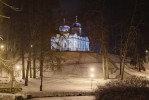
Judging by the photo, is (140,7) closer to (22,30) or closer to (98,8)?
(98,8)

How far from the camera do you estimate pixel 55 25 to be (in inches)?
1543

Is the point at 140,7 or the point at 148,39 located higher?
the point at 140,7

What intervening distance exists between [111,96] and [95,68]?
1694 inches

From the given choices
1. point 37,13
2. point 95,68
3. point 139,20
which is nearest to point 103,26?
point 139,20

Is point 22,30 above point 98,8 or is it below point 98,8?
below

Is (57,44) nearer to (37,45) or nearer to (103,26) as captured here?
(37,45)

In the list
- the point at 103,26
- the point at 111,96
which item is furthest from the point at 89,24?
the point at 111,96

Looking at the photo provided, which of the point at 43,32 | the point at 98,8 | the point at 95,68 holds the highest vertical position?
the point at 98,8

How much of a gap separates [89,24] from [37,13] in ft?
37.1

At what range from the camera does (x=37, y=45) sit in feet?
113

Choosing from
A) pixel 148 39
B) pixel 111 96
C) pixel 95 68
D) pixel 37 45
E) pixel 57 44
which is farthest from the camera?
pixel 95 68

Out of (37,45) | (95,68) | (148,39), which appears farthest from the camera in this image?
(95,68)

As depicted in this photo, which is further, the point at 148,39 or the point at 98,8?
the point at 148,39

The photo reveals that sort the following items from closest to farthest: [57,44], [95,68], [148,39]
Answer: [57,44] → [148,39] → [95,68]
